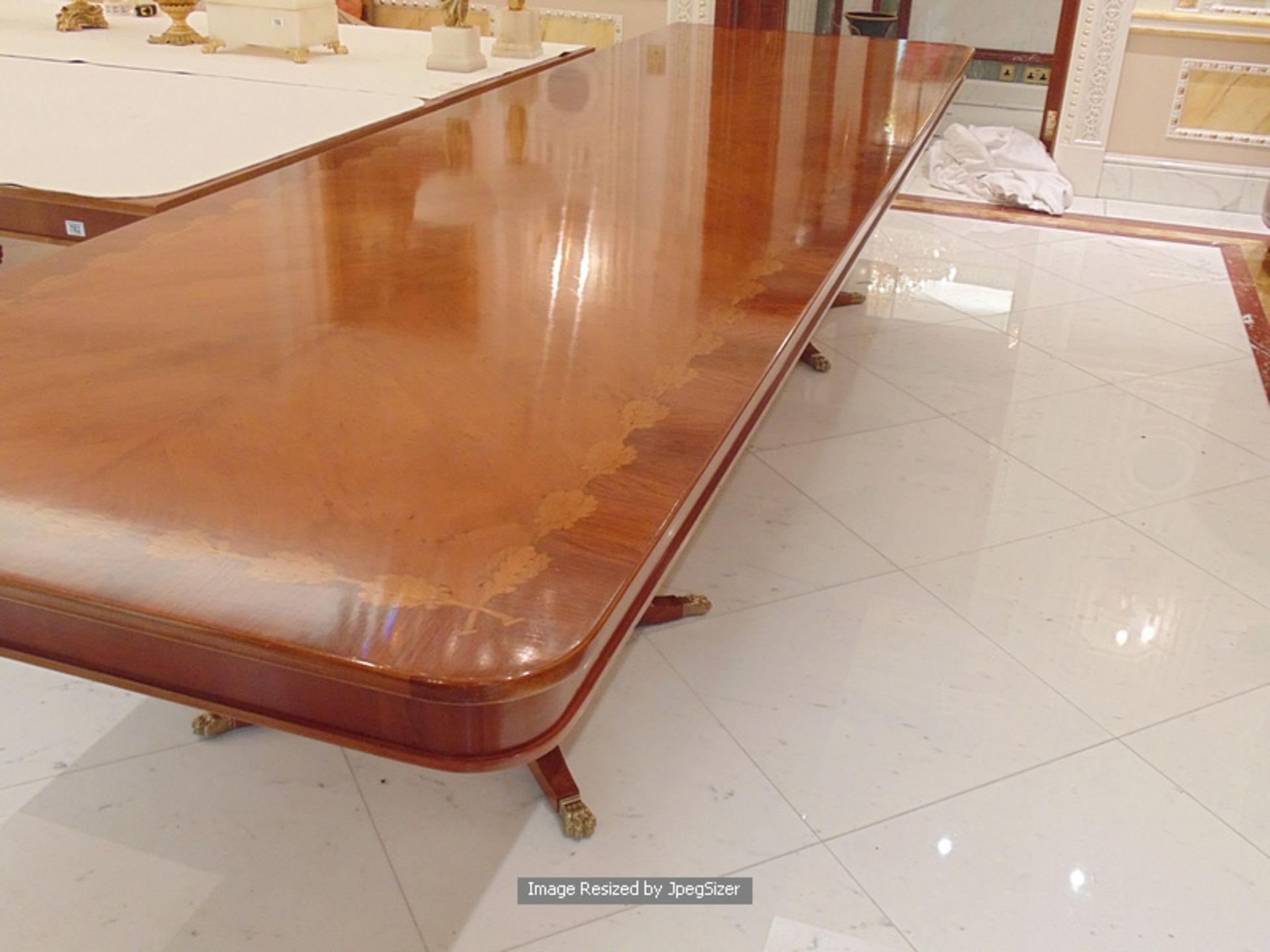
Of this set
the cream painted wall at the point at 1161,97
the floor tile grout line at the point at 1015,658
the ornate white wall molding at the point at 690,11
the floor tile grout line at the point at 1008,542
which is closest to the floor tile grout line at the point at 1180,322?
the cream painted wall at the point at 1161,97

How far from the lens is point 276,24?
127 inches

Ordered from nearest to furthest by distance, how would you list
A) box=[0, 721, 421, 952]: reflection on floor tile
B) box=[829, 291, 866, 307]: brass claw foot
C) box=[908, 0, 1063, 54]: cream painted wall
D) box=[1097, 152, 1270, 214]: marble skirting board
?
box=[0, 721, 421, 952]: reflection on floor tile < box=[829, 291, 866, 307]: brass claw foot < box=[1097, 152, 1270, 214]: marble skirting board < box=[908, 0, 1063, 54]: cream painted wall

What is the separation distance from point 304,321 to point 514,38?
227 cm

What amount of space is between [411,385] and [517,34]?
2.44 m

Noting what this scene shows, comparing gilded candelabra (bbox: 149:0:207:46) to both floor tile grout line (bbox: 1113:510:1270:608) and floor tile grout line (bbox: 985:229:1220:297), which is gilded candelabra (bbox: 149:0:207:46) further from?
floor tile grout line (bbox: 985:229:1220:297)

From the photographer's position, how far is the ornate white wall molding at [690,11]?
568 centimetres

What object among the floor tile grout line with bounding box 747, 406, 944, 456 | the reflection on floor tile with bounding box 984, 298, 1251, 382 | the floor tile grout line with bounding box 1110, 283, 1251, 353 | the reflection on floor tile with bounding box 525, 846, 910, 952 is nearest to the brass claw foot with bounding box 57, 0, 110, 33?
the floor tile grout line with bounding box 747, 406, 944, 456

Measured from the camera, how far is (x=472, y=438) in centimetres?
105

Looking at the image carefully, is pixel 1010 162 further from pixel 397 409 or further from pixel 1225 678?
pixel 397 409

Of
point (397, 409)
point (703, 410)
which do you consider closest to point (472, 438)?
point (397, 409)

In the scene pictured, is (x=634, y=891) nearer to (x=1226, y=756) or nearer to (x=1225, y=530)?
(x=1226, y=756)

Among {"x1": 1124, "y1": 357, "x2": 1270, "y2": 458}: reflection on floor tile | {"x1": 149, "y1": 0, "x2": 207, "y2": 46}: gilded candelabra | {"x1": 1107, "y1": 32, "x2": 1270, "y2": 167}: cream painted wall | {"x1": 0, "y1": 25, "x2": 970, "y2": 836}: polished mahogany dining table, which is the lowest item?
{"x1": 1124, "y1": 357, "x2": 1270, "y2": 458}: reflection on floor tile

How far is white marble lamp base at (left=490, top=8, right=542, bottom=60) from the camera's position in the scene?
129 inches

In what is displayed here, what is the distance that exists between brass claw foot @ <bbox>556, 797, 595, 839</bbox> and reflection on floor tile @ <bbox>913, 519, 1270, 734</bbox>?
88 cm
